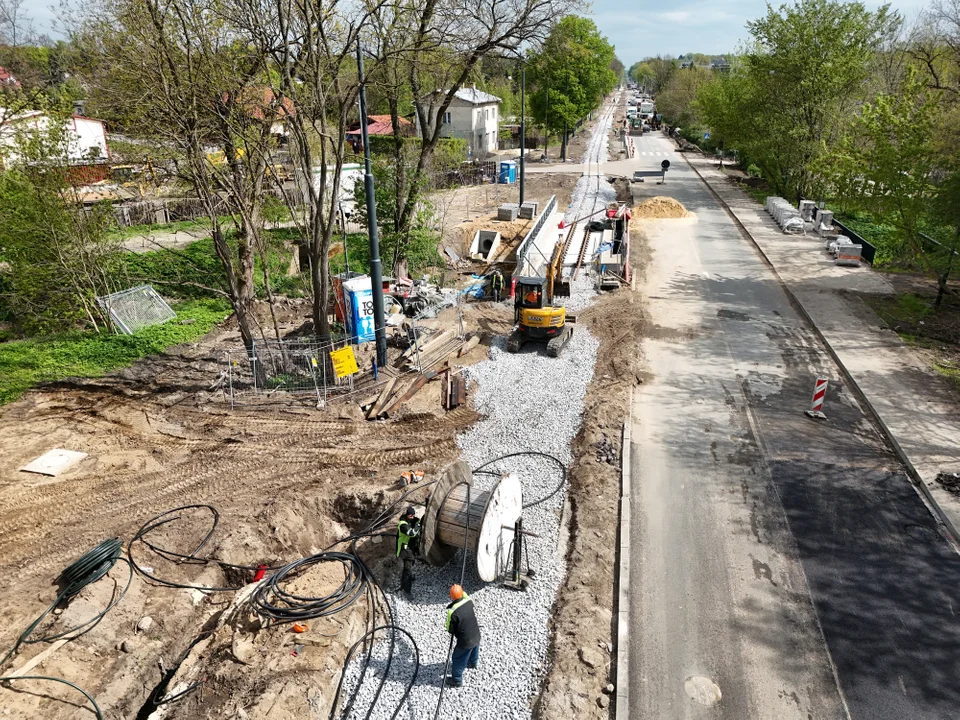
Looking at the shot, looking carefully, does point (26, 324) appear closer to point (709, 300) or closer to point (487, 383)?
point (487, 383)

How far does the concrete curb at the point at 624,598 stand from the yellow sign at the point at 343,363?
6722 mm

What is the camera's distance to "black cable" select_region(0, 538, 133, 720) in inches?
330

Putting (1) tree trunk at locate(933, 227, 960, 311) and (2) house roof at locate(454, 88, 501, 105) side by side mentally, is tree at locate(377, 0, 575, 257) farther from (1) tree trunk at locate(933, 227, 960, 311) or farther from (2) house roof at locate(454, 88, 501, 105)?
(2) house roof at locate(454, 88, 501, 105)

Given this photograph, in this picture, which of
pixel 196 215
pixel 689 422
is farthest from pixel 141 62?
pixel 196 215

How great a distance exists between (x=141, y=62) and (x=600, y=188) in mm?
34128

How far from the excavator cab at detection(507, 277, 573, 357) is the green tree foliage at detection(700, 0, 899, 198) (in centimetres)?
2398

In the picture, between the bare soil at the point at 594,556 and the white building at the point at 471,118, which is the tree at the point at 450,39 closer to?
the bare soil at the point at 594,556

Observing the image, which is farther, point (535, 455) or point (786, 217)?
point (786, 217)

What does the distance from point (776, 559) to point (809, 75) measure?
34752 mm

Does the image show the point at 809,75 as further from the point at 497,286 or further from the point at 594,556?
the point at 594,556

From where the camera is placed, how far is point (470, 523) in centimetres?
898

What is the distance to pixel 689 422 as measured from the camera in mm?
14086

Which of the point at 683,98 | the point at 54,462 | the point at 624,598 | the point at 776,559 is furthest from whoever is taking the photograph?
the point at 683,98

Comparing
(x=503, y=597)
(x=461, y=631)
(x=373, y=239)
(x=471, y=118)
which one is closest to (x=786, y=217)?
(x=373, y=239)
